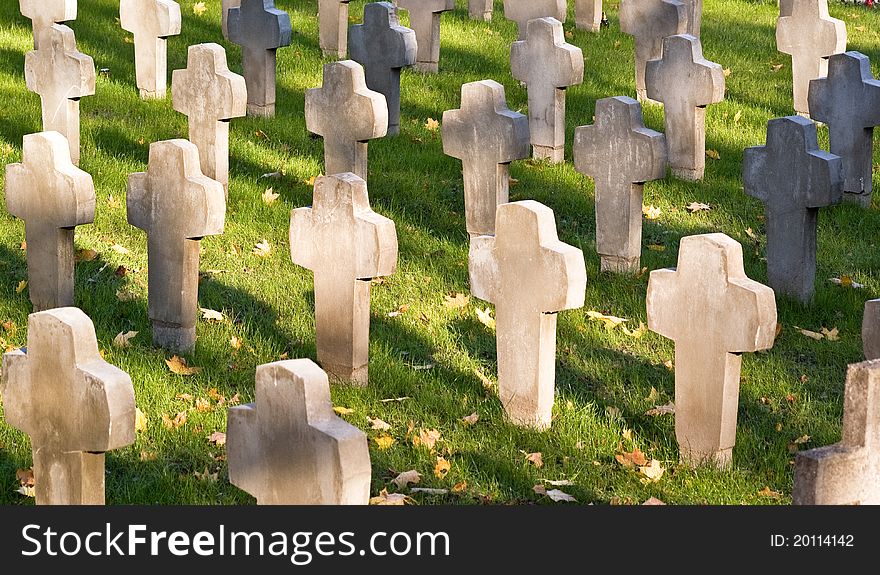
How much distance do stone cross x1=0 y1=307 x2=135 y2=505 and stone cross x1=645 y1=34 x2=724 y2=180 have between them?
656cm

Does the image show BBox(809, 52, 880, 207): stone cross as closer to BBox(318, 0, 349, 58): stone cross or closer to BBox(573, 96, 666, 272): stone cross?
BBox(573, 96, 666, 272): stone cross

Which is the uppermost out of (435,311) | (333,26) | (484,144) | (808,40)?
(808,40)

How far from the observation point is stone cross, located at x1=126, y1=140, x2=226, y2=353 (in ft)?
23.7

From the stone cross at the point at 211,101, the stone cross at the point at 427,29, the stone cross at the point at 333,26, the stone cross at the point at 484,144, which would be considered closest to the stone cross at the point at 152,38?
the stone cross at the point at 211,101

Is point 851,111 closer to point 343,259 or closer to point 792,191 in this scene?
point 792,191

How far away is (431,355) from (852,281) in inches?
118

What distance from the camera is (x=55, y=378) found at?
5.05 meters

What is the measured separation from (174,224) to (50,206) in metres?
0.69

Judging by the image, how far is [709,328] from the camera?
6.23 metres

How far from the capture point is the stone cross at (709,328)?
6086 millimetres

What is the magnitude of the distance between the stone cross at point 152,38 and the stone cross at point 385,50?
1.54 metres

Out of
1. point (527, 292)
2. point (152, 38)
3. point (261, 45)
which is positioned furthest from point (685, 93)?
point (527, 292)

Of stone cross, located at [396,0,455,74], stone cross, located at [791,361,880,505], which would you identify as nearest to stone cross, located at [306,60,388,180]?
stone cross, located at [396,0,455,74]

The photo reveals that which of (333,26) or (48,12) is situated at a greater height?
(48,12)
